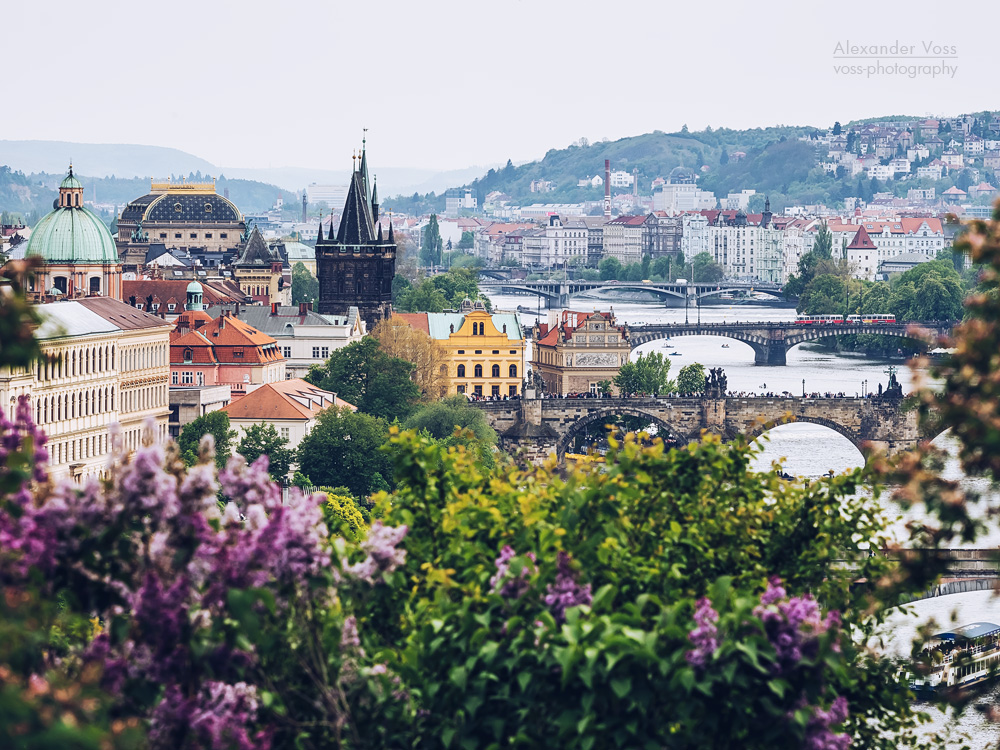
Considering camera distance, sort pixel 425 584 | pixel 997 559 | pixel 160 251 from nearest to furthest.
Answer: pixel 997 559, pixel 425 584, pixel 160 251

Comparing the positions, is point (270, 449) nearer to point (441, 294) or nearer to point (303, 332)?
point (303, 332)

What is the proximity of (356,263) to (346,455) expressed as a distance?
84.3 feet

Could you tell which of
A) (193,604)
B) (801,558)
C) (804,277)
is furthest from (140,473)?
(804,277)

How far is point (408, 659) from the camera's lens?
1403cm

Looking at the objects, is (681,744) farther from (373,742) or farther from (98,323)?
(98,323)

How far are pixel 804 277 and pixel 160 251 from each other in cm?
4541

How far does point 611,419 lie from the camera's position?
69938 mm

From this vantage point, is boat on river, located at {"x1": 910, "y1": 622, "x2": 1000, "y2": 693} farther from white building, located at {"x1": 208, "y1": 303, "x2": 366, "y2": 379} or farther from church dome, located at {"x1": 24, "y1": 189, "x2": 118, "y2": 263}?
white building, located at {"x1": 208, "y1": 303, "x2": 366, "y2": 379}

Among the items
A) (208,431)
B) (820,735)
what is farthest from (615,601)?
(208,431)

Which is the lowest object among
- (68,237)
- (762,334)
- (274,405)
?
(762,334)

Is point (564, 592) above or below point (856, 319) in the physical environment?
above

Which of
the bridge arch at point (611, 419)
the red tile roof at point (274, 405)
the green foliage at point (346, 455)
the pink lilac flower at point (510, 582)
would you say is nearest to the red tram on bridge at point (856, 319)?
the bridge arch at point (611, 419)

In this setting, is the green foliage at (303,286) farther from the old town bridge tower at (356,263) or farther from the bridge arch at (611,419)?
the bridge arch at (611,419)

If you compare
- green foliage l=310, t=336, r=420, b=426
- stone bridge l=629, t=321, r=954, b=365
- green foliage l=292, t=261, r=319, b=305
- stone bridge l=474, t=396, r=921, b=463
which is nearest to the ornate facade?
stone bridge l=474, t=396, r=921, b=463
